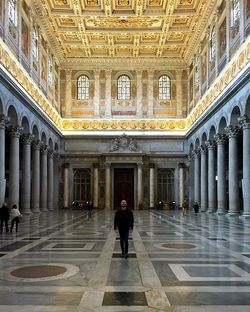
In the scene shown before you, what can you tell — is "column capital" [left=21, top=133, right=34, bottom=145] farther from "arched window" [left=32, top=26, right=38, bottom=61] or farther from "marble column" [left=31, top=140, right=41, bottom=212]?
"arched window" [left=32, top=26, right=38, bottom=61]

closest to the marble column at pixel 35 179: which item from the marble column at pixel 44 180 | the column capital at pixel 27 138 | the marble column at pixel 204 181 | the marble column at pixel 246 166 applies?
the marble column at pixel 44 180

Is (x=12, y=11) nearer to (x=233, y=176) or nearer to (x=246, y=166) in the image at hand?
(x=246, y=166)

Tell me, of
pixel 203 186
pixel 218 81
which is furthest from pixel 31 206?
pixel 218 81

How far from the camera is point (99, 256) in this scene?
506 inches

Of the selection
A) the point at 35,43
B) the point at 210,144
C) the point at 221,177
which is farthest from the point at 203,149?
the point at 35,43

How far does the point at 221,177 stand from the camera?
38.3 metres

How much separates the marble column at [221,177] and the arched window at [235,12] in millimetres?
9165

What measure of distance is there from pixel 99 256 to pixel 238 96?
21.9 meters

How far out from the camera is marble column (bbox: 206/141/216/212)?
41.9m

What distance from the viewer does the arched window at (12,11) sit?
3331 cm

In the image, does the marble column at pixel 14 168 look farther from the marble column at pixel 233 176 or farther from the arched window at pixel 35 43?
the marble column at pixel 233 176

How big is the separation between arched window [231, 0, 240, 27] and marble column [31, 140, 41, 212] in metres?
19.8

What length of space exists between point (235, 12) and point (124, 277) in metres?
29.2

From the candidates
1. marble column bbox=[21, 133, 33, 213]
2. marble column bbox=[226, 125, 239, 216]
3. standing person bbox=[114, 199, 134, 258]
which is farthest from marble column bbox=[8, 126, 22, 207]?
standing person bbox=[114, 199, 134, 258]
